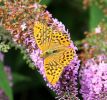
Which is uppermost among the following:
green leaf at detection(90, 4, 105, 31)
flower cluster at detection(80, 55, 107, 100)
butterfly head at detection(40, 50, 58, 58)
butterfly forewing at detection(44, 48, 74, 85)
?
green leaf at detection(90, 4, 105, 31)

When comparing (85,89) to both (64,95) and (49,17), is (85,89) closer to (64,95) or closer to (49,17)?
(64,95)

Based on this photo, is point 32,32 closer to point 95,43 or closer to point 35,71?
point 95,43

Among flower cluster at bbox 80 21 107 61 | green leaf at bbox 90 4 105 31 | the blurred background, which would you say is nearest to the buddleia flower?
flower cluster at bbox 80 21 107 61

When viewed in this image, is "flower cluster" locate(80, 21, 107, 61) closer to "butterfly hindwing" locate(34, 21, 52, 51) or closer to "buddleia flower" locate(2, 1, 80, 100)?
"buddleia flower" locate(2, 1, 80, 100)

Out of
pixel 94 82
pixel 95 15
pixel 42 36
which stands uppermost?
pixel 95 15

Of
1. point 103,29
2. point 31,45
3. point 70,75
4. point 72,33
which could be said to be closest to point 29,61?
point 31,45

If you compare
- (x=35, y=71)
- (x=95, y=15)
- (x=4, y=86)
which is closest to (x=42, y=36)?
(x=4, y=86)
